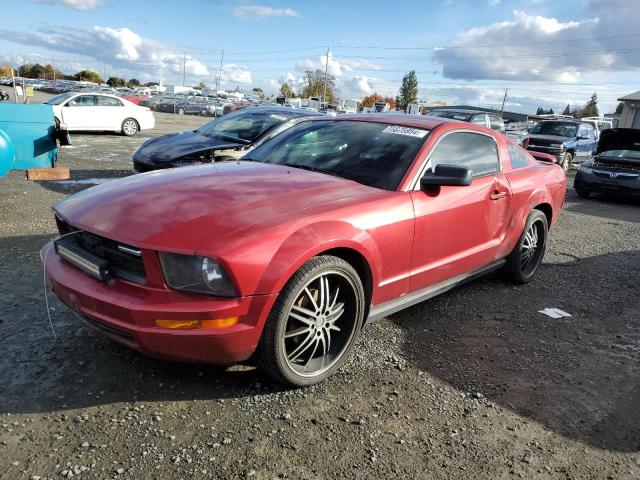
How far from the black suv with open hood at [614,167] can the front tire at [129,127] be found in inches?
546

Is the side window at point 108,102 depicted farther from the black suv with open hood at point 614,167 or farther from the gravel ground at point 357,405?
the black suv with open hood at point 614,167

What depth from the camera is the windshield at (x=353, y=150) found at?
342 cm

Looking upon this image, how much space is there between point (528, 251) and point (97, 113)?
1517 centimetres

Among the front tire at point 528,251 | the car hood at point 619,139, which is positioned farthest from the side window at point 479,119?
the front tire at point 528,251

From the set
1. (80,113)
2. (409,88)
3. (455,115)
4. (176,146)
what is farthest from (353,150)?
(409,88)

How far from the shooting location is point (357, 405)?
2.72 m

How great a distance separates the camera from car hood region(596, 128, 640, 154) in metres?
11.2

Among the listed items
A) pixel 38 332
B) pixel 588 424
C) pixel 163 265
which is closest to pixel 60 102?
pixel 38 332

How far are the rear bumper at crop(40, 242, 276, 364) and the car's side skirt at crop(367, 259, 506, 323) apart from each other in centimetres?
96

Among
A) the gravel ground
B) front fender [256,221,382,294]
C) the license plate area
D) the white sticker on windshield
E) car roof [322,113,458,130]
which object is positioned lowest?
the gravel ground

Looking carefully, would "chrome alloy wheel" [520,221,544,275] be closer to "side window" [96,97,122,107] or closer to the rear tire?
the rear tire

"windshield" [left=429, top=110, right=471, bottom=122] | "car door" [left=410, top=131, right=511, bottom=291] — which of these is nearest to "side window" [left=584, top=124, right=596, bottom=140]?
"windshield" [left=429, top=110, right=471, bottom=122]

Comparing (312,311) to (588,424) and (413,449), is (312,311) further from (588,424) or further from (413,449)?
(588,424)

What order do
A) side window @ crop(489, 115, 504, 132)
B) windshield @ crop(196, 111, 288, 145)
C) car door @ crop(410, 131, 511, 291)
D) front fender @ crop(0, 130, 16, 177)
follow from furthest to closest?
side window @ crop(489, 115, 504, 132) < windshield @ crop(196, 111, 288, 145) < front fender @ crop(0, 130, 16, 177) < car door @ crop(410, 131, 511, 291)
